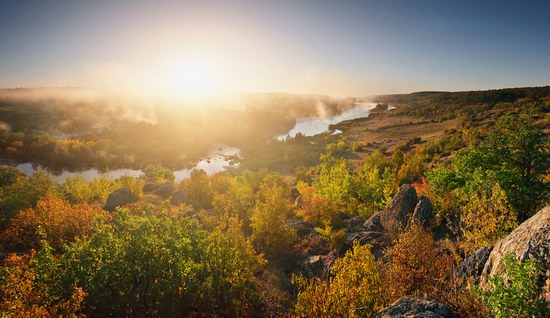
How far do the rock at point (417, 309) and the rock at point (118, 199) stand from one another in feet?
91.5

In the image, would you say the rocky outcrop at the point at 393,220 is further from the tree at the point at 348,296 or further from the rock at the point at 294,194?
the rock at the point at 294,194

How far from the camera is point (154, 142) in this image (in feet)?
300

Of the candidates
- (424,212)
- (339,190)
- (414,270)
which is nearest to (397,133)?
(339,190)

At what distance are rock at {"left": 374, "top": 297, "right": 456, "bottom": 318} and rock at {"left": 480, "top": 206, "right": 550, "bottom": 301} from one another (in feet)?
4.57

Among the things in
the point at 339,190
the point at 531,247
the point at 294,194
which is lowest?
the point at 294,194

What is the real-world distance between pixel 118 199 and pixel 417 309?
97.7ft

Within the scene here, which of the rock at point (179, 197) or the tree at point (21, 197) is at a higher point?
the tree at point (21, 197)

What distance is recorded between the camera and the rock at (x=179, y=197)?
34.3m

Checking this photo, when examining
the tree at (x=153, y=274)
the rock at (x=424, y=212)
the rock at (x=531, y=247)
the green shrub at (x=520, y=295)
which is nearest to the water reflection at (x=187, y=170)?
the tree at (x=153, y=274)

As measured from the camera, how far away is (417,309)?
7.33 m

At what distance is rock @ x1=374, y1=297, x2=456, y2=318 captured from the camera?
7129 mm

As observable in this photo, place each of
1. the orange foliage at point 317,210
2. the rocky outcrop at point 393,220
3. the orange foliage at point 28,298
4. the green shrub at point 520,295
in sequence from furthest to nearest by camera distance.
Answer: the orange foliage at point 317,210 → the rocky outcrop at point 393,220 → the orange foliage at point 28,298 → the green shrub at point 520,295

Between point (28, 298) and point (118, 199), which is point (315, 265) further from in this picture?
point (118, 199)

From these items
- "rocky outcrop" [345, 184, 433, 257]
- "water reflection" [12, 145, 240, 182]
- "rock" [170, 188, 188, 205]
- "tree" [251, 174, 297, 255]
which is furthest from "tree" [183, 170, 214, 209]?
"water reflection" [12, 145, 240, 182]
